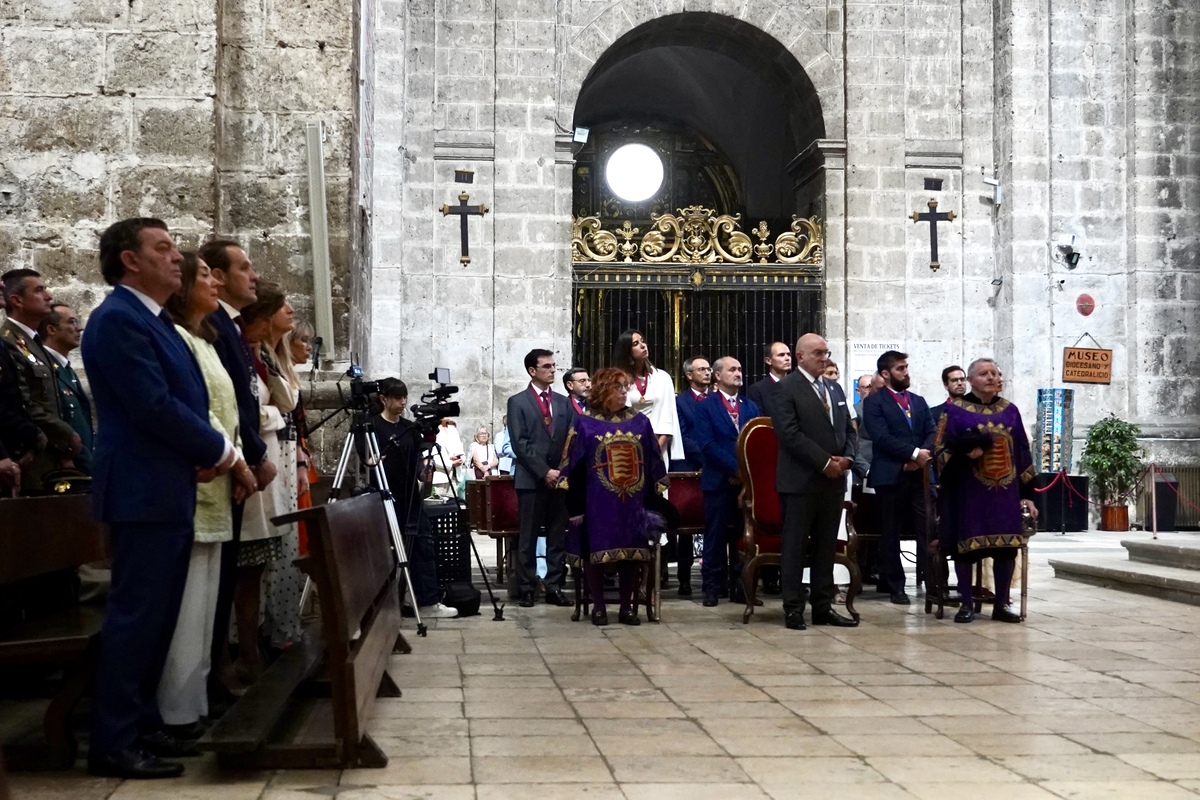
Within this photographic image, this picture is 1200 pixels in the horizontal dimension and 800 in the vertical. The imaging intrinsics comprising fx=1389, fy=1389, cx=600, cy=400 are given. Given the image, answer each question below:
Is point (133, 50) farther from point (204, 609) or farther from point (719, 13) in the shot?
point (719, 13)

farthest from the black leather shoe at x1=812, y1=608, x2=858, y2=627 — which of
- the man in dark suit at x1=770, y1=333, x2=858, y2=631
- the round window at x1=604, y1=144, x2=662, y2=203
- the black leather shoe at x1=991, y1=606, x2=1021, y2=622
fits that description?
the round window at x1=604, y1=144, x2=662, y2=203

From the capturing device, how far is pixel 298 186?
8078 mm

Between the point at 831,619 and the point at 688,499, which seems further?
the point at 688,499

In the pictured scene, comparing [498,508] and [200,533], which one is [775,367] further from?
[200,533]

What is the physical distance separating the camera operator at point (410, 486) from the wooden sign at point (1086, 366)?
962cm

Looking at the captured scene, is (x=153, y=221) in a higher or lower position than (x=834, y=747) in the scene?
higher

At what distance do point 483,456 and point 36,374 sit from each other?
8.56m

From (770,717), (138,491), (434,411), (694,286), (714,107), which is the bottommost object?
(770,717)

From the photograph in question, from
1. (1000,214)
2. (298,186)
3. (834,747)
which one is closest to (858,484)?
(298,186)

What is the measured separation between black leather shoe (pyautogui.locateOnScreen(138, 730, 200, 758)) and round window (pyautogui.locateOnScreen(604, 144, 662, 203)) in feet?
60.4

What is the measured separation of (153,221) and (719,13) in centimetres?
1266

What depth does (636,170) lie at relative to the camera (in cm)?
2223

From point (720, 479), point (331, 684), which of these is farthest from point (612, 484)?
point (331, 684)

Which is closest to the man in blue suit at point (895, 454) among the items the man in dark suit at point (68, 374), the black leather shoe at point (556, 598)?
the black leather shoe at point (556, 598)
